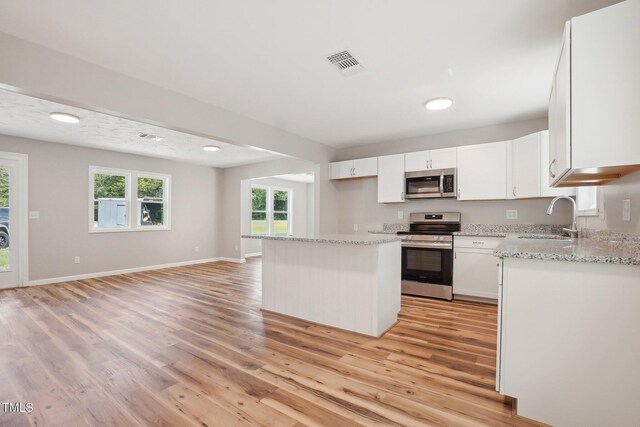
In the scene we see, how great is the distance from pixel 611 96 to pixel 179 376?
3.04 metres

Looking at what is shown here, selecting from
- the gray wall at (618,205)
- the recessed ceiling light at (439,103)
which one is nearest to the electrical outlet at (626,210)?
the gray wall at (618,205)

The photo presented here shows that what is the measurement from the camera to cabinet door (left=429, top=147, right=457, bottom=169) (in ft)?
13.8

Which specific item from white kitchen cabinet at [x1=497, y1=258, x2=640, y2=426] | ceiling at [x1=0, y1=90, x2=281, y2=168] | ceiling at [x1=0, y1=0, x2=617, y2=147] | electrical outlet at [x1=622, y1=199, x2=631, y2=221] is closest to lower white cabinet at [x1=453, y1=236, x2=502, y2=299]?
ceiling at [x1=0, y1=0, x2=617, y2=147]

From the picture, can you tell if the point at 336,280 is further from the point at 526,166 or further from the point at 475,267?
the point at 526,166

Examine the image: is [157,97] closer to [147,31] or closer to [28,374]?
[147,31]

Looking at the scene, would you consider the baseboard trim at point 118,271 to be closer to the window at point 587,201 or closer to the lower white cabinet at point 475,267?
the lower white cabinet at point 475,267

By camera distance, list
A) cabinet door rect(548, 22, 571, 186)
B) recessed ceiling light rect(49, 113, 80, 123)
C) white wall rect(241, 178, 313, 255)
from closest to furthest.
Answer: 1. cabinet door rect(548, 22, 571, 186)
2. recessed ceiling light rect(49, 113, 80, 123)
3. white wall rect(241, 178, 313, 255)

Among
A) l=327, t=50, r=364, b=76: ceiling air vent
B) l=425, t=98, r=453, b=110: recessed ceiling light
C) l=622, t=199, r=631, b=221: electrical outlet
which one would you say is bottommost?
l=622, t=199, r=631, b=221: electrical outlet

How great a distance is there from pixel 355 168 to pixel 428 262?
198cm

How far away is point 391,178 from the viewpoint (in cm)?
470

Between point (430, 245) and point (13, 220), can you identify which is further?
point (13, 220)

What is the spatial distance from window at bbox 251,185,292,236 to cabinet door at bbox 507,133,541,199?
21.6ft

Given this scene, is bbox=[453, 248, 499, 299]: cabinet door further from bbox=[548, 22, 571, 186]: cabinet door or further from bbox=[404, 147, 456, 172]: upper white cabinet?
bbox=[548, 22, 571, 186]: cabinet door

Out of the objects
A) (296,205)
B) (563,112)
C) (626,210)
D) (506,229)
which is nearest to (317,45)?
(563,112)
